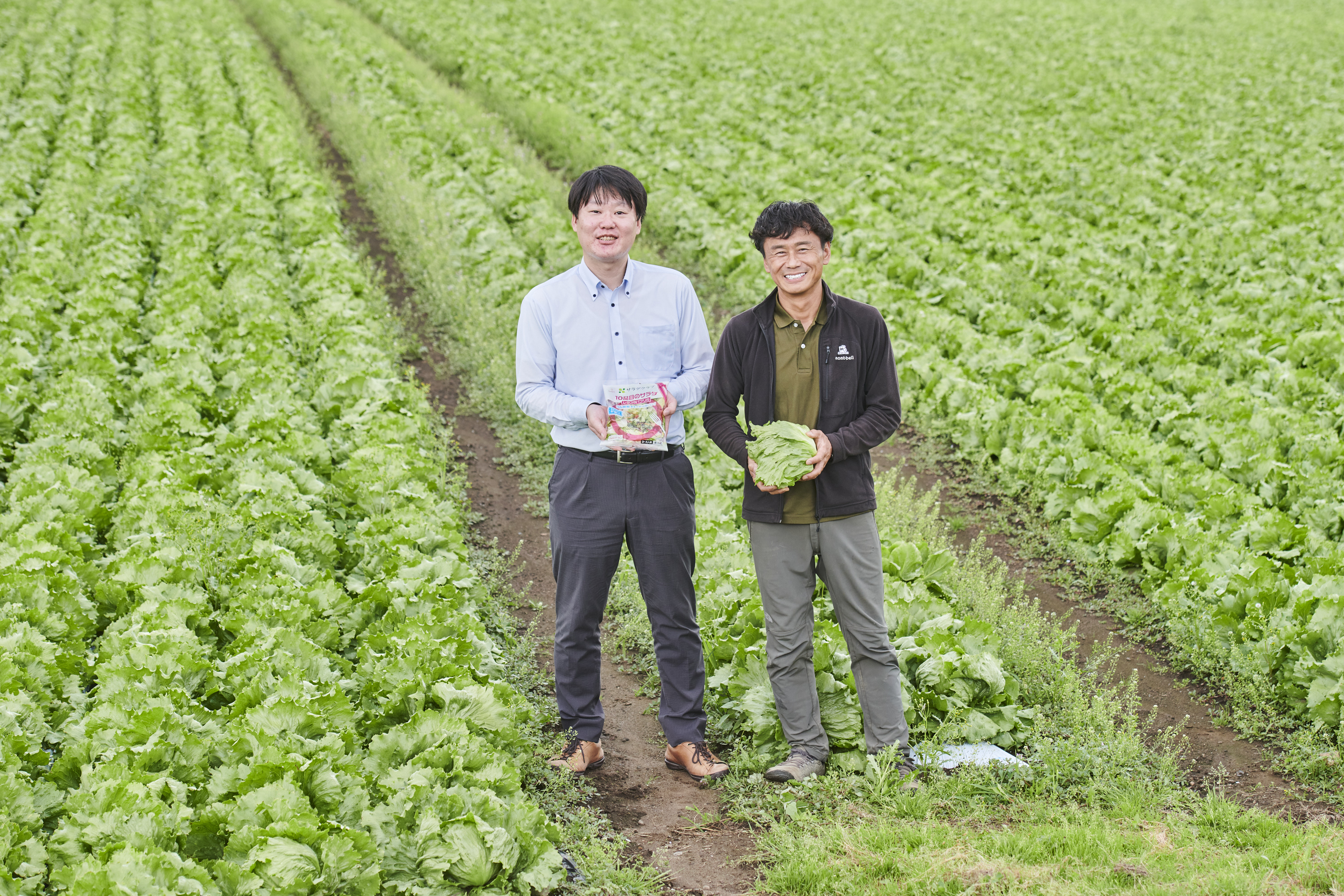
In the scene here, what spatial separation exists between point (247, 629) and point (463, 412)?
187 inches

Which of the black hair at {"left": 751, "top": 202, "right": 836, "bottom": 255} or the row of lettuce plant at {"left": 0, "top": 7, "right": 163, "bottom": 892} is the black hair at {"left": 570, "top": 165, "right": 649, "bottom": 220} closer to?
the black hair at {"left": 751, "top": 202, "right": 836, "bottom": 255}

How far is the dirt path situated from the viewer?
4738mm

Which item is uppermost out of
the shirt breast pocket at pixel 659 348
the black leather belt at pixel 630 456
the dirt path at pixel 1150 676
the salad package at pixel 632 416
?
the shirt breast pocket at pixel 659 348

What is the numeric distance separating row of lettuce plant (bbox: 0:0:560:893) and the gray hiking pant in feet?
3.90

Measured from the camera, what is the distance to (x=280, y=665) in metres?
4.43

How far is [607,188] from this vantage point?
4.15 meters

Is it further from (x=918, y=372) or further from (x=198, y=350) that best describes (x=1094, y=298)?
(x=198, y=350)

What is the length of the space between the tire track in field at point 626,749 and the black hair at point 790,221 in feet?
7.88

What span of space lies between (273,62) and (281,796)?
24.4 m

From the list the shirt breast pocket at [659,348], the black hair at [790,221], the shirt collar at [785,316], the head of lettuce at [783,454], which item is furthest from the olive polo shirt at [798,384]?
the shirt breast pocket at [659,348]

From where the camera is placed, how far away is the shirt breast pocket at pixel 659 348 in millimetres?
4305

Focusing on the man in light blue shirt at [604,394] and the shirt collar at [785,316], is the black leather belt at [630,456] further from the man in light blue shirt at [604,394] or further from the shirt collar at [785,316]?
the shirt collar at [785,316]

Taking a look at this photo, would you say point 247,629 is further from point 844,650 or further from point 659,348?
point 844,650

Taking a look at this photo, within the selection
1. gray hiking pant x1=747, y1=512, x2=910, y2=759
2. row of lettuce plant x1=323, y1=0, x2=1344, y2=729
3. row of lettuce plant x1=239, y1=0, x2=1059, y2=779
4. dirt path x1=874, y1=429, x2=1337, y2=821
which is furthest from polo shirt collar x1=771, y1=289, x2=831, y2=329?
row of lettuce plant x1=323, y1=0, x2=1344, y2=729
